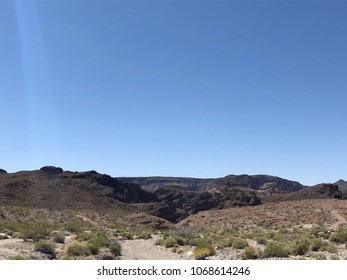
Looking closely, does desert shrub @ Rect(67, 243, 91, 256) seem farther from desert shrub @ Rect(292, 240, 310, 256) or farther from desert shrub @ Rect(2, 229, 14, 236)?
desert shrub @ Rect(2, 229, 14, 236)

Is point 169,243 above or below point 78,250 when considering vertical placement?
below

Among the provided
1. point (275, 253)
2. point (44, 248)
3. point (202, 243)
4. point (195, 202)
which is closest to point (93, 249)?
point (44, 248)

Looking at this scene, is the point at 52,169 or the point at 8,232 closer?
the point at 8,232

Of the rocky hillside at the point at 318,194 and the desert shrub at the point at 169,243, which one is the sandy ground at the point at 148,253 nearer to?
the desert shrub at the point at 169,243

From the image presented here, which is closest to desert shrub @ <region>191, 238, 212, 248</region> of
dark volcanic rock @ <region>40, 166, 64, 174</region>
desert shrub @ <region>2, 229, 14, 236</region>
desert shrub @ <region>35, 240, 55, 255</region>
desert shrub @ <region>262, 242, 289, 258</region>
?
desert shrub @ <region>262, 242, 289, 258</region>

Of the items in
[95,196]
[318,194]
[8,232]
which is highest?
[95,196]

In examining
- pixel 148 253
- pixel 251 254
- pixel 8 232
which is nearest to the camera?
pixel 251 254

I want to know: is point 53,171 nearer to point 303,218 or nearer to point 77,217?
point 77,217

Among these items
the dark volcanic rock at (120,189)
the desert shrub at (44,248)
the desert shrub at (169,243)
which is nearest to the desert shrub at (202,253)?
the desert shrub at (169,243)

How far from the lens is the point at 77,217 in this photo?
179 ft

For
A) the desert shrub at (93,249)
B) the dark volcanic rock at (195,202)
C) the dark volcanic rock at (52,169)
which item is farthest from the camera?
the dark volcanic rock at (52,169)

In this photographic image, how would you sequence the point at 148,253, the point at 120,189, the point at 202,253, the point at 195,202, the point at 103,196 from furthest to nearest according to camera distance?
the point at 120,189 → the point at 195,202 → the point at 103,196 → the point at 148,253 → the point at 202,253

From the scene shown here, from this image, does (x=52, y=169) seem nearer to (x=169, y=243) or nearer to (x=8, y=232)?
(x=8, y=232)
